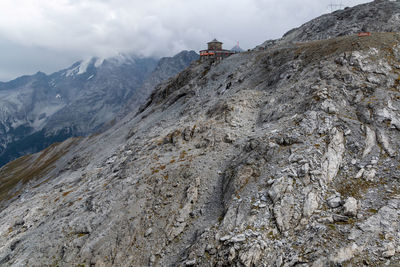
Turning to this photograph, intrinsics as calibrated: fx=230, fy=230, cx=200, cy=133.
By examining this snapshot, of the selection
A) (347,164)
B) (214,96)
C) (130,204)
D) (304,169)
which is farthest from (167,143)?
(347,164)

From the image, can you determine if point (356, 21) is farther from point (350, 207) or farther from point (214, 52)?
point (350, 207)

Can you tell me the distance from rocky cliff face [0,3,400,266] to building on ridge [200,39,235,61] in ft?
141

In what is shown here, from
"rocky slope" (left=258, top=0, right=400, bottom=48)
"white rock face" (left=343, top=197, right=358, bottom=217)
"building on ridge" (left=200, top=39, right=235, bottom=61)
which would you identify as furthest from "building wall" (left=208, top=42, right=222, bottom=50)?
"white rock face" (left=343, top=197, right=358, bottom=217)

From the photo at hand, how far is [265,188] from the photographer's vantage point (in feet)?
68.1

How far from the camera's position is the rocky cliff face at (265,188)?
53.9 feet

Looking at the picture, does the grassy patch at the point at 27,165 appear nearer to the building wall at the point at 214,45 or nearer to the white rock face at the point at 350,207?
the building wall at the point at 214,45

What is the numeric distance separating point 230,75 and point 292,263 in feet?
152

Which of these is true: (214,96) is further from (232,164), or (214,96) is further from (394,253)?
(394,253)

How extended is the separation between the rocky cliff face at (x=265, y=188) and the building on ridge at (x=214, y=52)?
4285cm

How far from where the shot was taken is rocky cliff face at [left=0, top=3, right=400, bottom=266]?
16438 millimetres

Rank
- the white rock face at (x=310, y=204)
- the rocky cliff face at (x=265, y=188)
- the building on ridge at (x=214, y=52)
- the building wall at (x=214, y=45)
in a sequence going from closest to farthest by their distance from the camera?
the rocky cliff face at (x=265, y=188) → the white rock face at (x=310, y=204) → the building on ridge at (x=214, y=52) → the building wall at (x=214, y=45)

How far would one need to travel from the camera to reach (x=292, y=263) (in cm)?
1502

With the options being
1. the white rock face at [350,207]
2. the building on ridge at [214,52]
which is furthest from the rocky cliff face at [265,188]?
the building on ridge at [214,52]

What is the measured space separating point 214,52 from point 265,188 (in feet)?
236
